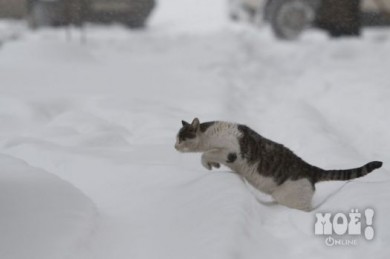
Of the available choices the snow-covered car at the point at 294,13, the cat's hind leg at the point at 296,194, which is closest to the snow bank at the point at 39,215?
the cat's hind leg at the point at 296,194

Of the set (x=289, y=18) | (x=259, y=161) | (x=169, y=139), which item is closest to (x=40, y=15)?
(x=289, y=18)

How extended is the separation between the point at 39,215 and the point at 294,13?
11669mm

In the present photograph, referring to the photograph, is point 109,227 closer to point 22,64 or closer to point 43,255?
point 43,255

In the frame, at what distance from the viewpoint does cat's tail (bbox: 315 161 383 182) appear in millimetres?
3838

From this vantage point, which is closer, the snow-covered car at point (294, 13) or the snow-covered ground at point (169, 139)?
the snow-covered ground at point (169, 139)

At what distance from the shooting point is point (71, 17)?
14898 millimetres

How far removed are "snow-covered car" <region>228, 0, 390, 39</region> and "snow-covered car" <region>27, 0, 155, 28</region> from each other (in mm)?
3355

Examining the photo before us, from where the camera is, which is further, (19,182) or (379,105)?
(379,105)

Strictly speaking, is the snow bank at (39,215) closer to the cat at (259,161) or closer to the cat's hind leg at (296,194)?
the cat at (259,161)

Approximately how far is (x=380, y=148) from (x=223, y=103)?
2227mm

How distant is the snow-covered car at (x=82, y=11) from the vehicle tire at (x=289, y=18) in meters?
3.68

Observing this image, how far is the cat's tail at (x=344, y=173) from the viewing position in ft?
12.6

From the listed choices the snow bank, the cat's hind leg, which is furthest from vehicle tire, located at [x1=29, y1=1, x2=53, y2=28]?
the cat's hind leg

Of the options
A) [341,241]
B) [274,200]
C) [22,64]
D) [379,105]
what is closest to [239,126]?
[274,200]
